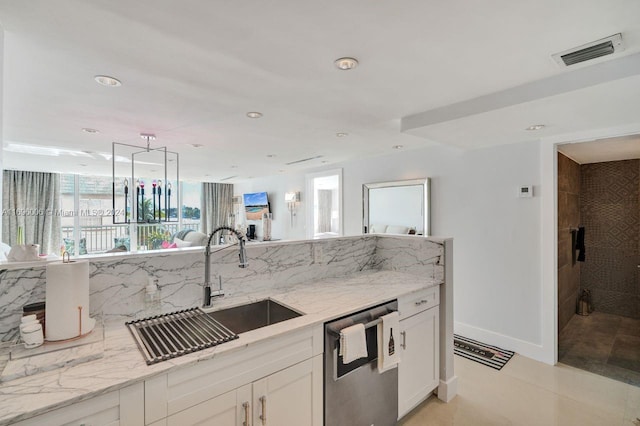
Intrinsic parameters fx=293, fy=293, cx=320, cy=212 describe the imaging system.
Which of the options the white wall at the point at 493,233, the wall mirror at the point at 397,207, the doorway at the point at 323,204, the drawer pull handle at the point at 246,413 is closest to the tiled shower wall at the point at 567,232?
the white wall at the point at 493,233

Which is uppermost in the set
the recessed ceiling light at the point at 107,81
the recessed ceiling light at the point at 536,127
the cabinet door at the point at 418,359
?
the recessed ceiling light at the point at 107,81

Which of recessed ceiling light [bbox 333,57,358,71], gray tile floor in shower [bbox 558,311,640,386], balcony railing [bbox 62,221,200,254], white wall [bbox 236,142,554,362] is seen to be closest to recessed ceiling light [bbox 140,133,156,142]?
balcony railing [bbox 62,221,200,254]

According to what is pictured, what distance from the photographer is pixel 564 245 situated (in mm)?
3426

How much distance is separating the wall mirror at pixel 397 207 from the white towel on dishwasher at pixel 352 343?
8.00 ft

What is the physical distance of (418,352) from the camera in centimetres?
210

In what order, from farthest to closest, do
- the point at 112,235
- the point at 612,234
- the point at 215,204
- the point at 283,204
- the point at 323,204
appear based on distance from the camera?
the point at 215,204 → the point at 283,204 → the point at 323,204 → the point at 112,235 → the point at 612,234

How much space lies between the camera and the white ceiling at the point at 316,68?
122 centimetres

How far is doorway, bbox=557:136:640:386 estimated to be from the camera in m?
3.31

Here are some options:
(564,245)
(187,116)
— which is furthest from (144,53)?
(564,245)

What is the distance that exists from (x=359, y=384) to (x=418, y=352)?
623mm

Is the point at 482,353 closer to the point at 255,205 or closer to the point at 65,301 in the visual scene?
the point at 65,301

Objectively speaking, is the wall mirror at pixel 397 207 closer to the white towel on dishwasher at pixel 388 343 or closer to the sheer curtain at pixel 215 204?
the white towel on dishwasher at pixel 388 343

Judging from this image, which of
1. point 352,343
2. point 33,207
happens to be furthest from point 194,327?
point 33,207

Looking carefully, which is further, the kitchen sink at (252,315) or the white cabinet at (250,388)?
the kitchen sink at (252,315)
